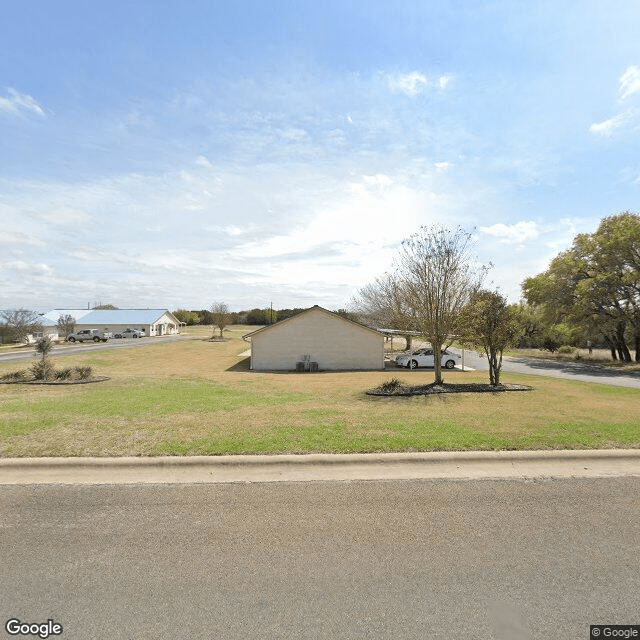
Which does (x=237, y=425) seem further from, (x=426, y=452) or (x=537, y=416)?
(x=537, y=416)

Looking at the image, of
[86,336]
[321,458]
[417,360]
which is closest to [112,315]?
[86,336]

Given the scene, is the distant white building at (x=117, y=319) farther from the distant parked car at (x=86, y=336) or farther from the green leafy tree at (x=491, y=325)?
the green leafy tree at (x=491, y=325)

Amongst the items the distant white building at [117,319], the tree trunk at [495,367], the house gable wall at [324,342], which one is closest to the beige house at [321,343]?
the house gable wall at [324,342]

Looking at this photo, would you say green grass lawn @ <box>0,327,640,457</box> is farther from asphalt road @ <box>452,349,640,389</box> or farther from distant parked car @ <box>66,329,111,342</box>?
distant parked car @ <box>66,329,111,342</box>

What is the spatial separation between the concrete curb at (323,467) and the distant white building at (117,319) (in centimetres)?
6829

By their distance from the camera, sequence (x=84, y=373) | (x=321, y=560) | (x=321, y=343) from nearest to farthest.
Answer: (x=321, y=560) → (x=84, y=373) → (x=321, y=343)

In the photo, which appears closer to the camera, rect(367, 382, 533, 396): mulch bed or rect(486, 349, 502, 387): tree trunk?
rect(367, 382, 533, 396): mulch bed

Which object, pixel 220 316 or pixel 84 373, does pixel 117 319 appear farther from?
pixel 84 373

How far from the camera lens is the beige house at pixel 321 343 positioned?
24.8 meters

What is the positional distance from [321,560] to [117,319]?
76447 mm

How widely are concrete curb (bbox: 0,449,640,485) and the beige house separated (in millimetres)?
19029

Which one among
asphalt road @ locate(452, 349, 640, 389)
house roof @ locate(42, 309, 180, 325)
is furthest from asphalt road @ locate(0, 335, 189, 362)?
asphalt road @ locate(452, 349, 640, 389)

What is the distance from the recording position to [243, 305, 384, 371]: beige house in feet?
81.5

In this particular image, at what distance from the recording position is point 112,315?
2798 inches
